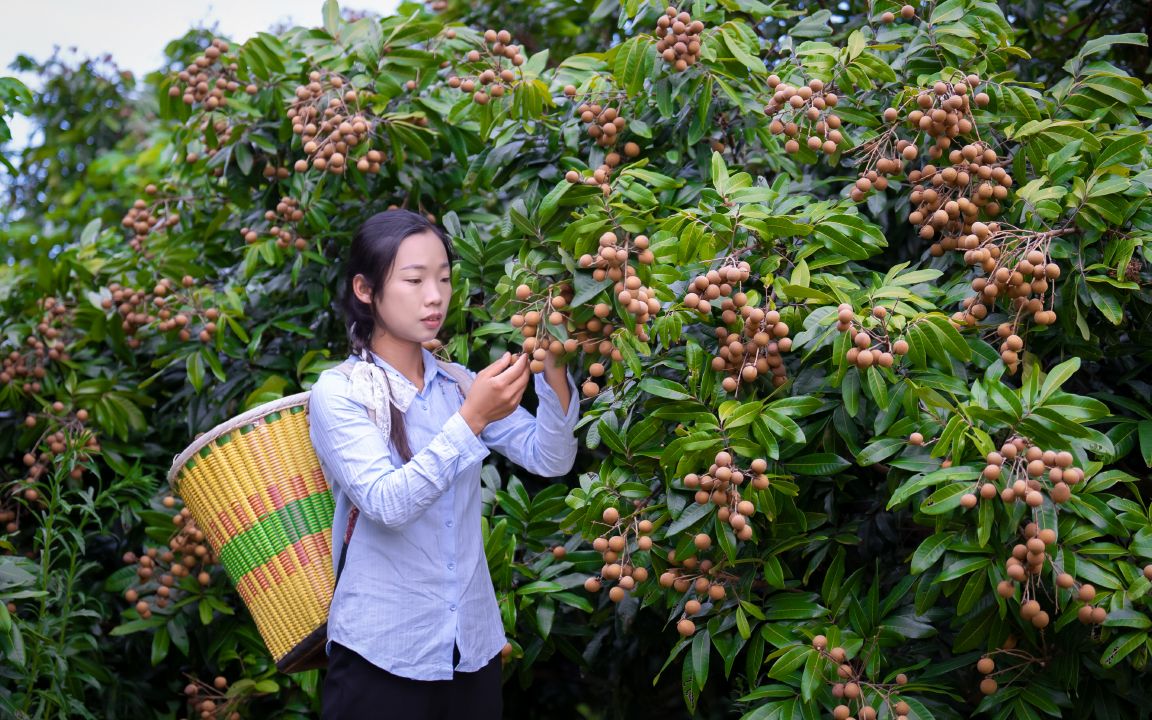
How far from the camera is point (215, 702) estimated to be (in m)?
A: 3.17

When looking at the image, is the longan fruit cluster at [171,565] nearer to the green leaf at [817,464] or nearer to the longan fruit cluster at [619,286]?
the longan fruit cluster at [619,286]

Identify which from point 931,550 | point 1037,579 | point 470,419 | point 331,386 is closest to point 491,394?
point 470,419

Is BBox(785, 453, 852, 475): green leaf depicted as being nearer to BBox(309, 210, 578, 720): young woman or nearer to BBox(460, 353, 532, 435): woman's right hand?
BBox(309, 210, 578, 720): young woman

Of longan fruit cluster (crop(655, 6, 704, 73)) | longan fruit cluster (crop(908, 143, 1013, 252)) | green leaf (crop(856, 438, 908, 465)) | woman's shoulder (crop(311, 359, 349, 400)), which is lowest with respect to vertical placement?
green leaf (crop(856, 438, 908, 465))

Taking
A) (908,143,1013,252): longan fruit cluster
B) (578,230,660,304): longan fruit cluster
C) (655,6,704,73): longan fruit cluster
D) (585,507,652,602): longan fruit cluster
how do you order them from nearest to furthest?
(578,230,660,304): longan fruit cluster → (585,507,652,602): longan fruit cluster → (908,143,1013,252): longan fruit cluster → (655,6,704,73): longan fruit cluster

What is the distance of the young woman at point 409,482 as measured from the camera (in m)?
2.03

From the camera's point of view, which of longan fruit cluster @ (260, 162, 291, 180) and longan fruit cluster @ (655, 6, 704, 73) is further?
longan fruit cluster @ (260, 162, 291, 180)

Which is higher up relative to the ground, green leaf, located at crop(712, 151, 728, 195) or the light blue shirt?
green leaf, located at crop(712, 151, 728, 195)

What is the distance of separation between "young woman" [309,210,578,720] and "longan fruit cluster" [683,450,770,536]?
26cm

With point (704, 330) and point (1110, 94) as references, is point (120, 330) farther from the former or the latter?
point (1110, 94)

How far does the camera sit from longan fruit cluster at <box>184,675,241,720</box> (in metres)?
3.03

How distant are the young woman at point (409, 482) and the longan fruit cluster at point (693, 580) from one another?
311 millimetres

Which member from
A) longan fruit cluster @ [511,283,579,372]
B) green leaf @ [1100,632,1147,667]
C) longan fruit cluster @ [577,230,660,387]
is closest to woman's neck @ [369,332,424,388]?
longan fruit cluster @ [511,283,579,372]

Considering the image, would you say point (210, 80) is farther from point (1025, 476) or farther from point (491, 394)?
point (1025, 476)
